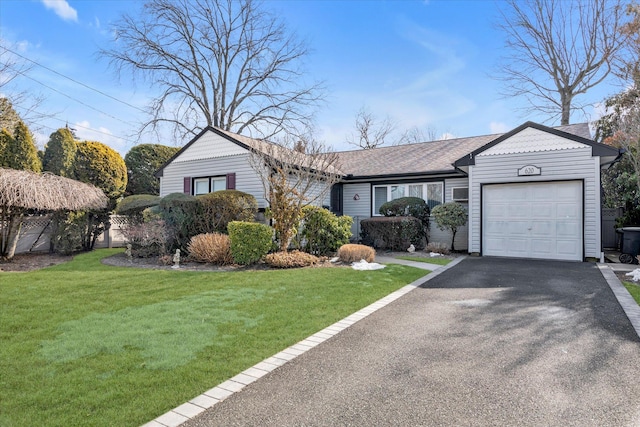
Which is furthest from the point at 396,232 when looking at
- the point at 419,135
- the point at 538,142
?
the point at 419,135

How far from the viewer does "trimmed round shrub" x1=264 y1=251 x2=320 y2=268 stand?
9.34 metres

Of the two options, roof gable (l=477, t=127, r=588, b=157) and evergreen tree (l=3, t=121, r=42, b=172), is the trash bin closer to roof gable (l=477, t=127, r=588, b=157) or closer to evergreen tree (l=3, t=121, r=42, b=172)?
roof gable (l=477, t=127, r=588, b=157)

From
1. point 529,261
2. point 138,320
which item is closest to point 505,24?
point 529,261

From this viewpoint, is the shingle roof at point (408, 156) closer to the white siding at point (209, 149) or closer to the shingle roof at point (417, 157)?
the shingle roof at point (417, 157)

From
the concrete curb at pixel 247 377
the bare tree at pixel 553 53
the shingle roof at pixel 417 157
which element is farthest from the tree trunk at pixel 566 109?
the concrete curb at pixel 247 377

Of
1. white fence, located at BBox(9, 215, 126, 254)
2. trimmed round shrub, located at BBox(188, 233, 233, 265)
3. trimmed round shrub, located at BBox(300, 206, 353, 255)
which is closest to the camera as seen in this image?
trimmed round shrub, located at BBox(188, 233, 233, 265)

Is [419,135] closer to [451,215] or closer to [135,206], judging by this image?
[451,215]

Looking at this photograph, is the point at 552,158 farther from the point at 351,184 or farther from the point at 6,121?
the point at 6,121

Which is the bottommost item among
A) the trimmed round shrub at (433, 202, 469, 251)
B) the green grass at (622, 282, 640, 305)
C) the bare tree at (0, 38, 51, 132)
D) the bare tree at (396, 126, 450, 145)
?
the green grass at (622, 282, 640, 305)

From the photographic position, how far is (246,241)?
9.53m

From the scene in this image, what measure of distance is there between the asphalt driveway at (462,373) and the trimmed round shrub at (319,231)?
201 inches

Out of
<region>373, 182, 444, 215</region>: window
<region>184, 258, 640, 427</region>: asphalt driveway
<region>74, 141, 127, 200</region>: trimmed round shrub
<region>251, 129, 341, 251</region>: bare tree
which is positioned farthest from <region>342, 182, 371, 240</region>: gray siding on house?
<region>184, 258, 640, 427</region>: asphalt driveway

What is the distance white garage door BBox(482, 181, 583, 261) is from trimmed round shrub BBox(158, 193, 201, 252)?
9.13m

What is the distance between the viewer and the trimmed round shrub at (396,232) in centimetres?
1298
